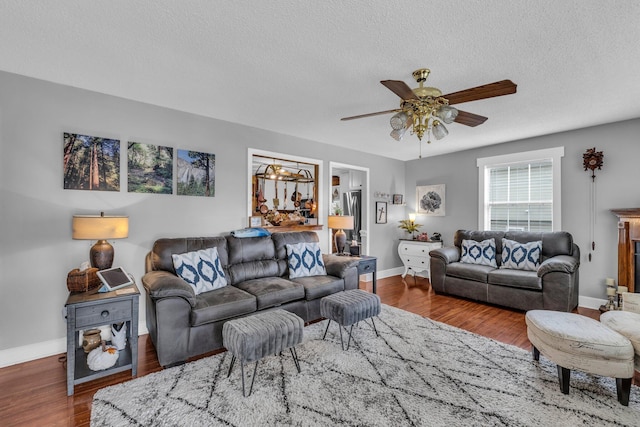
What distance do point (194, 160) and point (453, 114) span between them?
9.47 feet

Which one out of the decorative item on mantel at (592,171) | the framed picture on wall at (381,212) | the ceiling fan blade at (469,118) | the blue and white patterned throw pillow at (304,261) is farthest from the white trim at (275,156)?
the decorative item on mantel at (592,171)

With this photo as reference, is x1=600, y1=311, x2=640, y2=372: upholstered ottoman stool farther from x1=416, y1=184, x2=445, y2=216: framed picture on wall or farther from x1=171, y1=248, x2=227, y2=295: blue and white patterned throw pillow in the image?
x1=416, y1=184, x2=445, y2=216: framed picture on wall

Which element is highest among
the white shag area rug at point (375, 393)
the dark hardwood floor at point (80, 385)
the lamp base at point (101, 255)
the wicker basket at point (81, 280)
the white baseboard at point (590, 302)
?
the lamp base at point (101, 255)

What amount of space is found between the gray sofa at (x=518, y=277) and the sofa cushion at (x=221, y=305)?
10.3 feet

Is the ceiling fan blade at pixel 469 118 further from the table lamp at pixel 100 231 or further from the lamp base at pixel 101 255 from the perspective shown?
the lamp base at pixel 101 255

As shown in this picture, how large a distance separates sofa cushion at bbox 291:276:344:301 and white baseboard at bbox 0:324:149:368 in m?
2.32

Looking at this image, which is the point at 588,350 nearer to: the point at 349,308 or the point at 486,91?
the point at 349,308

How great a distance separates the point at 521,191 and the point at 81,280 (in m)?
5.96

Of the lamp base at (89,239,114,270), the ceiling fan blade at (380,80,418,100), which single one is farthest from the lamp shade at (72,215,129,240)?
the ceiling fan blade at (380,80,418,100)

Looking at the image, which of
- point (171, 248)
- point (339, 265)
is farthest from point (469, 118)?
point (171, 248)

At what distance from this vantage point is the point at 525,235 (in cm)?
448

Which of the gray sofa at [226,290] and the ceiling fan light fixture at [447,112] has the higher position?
the ceiling fan light fixture at [447,112]

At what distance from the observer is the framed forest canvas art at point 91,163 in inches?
111

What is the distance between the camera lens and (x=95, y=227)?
8.18ft
